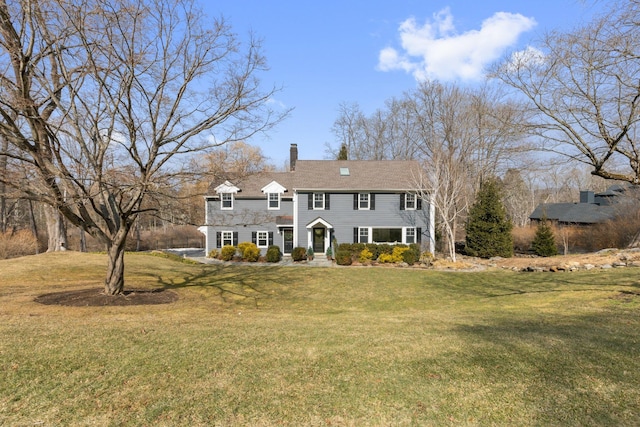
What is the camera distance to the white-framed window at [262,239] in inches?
1029

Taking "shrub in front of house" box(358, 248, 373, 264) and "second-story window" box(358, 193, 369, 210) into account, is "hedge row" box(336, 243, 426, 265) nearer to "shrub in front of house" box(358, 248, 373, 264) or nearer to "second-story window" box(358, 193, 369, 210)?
"shrub in front of house" box(358, 248, 373, 264)

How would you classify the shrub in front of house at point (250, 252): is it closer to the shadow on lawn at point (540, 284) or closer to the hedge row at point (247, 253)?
the hedge row at point (247, 253)

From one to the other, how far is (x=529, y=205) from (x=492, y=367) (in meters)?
63.9

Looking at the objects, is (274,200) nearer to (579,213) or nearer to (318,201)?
(318,201)

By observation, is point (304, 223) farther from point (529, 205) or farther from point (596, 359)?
point (529, 205)

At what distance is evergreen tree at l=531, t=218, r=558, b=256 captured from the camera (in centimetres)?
2692

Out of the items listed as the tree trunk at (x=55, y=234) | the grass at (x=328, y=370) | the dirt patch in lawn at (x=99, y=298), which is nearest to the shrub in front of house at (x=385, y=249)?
the grass at (x=328, y=370)

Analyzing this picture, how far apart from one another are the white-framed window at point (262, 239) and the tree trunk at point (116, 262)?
15069 millimetres

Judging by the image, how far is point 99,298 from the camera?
10.5m

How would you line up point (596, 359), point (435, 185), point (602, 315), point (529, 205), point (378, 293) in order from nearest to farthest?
point (596, 359)
point (602, 315)
point (378, 293)
point (435, 185)
point (529, 205)

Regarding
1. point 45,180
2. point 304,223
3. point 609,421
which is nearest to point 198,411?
point 609,421

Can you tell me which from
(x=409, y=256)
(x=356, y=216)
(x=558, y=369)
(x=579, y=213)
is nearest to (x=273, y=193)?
(x=356, y=216)

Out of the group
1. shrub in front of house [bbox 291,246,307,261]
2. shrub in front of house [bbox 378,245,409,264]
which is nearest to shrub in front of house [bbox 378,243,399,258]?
shrub in front of house [bbox 378,245,409,264]

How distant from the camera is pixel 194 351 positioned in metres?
5.22
